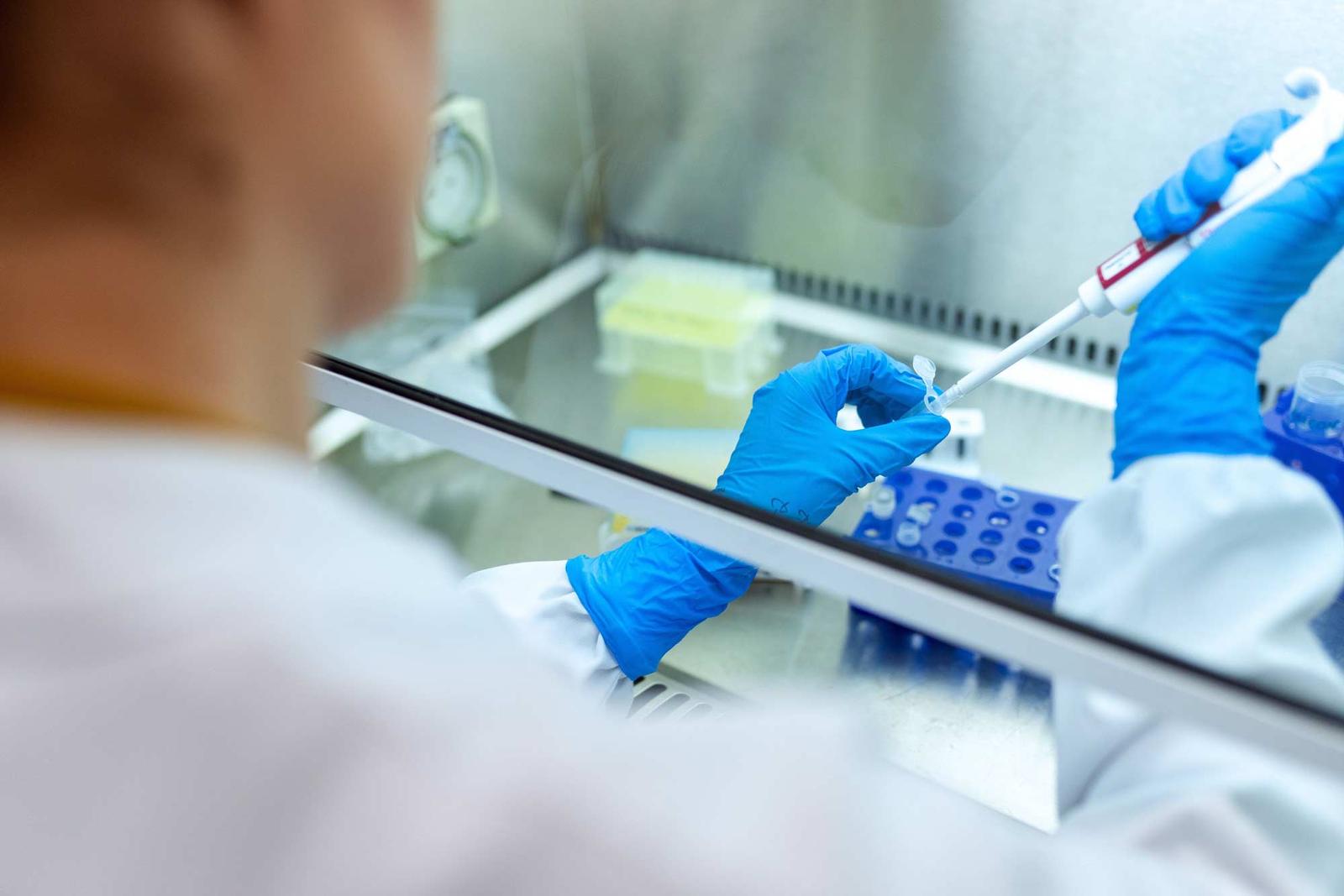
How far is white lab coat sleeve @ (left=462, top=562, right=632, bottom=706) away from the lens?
3.30ft

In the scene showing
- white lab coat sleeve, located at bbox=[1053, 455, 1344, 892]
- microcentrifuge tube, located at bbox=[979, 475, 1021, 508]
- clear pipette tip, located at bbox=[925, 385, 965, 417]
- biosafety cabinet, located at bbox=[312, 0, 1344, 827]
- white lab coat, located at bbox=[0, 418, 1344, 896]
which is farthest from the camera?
microcentrifuge tube, located at bbox=[979, 475, 1021, 508]

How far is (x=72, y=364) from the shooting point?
384 millimetres

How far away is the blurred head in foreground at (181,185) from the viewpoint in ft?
1.31

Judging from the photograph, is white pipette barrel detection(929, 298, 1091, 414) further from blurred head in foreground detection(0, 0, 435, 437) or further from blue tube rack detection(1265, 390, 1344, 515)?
blurred head in foreground detection(0, 0, 435, 437)

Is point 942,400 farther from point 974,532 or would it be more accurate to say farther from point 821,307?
point 821,307

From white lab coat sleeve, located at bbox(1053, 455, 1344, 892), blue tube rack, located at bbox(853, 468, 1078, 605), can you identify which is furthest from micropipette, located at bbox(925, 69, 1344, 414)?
white lab coat sleeve, located at bbox(1053, 455, 1344, 892)

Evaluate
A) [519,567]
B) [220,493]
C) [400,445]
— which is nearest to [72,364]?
[220,493]

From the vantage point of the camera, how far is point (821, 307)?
1.51 metres

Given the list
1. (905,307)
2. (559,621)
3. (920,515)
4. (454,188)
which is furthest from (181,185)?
(454,188)

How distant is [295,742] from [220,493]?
89 millimetres

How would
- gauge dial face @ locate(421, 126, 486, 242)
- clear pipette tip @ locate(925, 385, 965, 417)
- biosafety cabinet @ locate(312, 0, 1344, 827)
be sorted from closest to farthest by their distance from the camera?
biosafety cabinet @ locate(312, 0, 1344, 827)
clear pipette tip @ locate(925, 385, 965, 417)
gauge dial face @ locate(421, 126, 486, 242)

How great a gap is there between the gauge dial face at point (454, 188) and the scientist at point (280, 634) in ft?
3.74

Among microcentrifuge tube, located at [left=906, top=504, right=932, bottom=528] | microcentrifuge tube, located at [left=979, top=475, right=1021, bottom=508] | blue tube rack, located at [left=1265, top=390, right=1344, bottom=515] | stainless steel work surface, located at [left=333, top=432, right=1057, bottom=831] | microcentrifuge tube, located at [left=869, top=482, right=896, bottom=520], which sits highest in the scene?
blue tube rack, located at [left=1265, top=390, right=1344, bottom=515]

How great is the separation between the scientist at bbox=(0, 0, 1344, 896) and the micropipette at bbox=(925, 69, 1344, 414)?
1.39 feet
